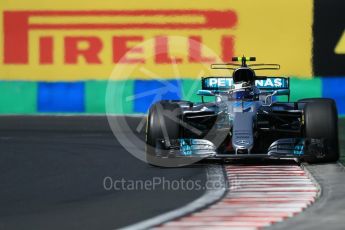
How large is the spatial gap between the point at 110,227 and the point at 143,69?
651 inches

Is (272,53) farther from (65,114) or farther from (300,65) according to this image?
(65,114)

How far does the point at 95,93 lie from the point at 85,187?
13.2 metres

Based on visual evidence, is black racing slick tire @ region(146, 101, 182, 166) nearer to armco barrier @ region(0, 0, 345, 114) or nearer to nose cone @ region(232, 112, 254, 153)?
nose cone @ region(232, 112, 254, 153)

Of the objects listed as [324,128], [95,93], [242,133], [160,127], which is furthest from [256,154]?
[95,93]

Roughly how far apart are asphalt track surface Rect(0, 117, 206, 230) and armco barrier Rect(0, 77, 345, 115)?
138 inches

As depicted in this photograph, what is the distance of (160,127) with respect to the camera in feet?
47.5

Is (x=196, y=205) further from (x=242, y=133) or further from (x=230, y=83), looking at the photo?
(x=230, y=83)

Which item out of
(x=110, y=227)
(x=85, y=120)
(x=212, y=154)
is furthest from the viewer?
(x=85, y=120)

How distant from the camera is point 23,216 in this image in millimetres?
9703

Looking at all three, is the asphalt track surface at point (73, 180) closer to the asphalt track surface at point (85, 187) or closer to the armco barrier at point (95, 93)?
the asphalt track surface at point (85, 187)

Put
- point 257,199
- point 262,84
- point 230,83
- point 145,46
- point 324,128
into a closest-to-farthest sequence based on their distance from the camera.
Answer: point 257,199
point 324,128
point 230,83
point 262,84
point 145,46

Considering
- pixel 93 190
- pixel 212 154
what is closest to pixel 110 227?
pixel 93 190

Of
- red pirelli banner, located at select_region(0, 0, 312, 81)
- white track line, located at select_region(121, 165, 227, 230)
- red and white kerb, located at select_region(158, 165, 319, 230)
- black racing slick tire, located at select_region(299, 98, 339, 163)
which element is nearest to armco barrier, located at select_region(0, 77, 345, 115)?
red pirelli banner, located at select_region(0, 0, 312, 81)

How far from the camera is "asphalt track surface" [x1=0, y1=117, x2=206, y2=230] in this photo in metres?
9.59
